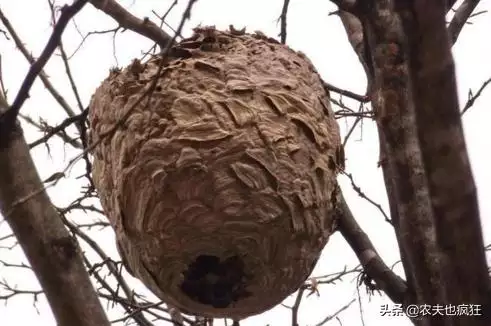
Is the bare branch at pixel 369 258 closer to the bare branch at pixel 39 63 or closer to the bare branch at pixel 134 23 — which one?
the bare branch at pixel 134 23

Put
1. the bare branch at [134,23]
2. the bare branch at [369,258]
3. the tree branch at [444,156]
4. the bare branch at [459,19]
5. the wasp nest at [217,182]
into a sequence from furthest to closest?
the bare branch at [134,23], the bare branch at [459,19], the bare branch at [369,258], the wasp nest at [217,182], the tree branch at [444,156]

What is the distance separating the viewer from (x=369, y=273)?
2.12 m

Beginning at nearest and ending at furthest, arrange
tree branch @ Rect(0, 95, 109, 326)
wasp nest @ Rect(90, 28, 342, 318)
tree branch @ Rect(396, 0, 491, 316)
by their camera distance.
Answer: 1. tree branch @ Rect(396, 0, 491, 316)
2. tree branch @ Rect(0, 95, 109, 326)
3. wasp nest @ Rect(90, 28, 342, 318)

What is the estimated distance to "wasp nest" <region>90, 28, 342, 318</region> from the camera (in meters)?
1.64

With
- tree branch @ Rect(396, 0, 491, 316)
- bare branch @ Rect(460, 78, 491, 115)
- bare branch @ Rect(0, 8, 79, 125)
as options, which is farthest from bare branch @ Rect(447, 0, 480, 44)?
bare branch @ Rect(0, 8, 79, 125)

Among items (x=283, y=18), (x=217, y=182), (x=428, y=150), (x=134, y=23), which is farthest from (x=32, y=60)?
(x=428, y=150)

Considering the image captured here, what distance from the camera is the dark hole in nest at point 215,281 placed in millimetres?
1658

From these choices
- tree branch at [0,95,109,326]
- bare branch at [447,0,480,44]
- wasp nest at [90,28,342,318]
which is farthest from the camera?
bare branch at [447,0,480,44]

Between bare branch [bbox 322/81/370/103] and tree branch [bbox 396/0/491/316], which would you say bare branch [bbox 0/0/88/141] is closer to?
tree branch [bbox 396/0/491/316]

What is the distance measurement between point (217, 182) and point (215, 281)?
201 mm

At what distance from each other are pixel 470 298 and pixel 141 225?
683mm

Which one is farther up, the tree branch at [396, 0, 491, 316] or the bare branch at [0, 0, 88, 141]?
the bare branch at [0, 0, 88, 141]

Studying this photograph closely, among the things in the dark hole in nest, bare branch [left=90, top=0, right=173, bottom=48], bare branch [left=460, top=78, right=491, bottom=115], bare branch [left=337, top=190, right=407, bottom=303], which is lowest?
the dark hole in nest

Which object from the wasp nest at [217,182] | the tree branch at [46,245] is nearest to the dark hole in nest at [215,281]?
the wasp nest at [217,182]
